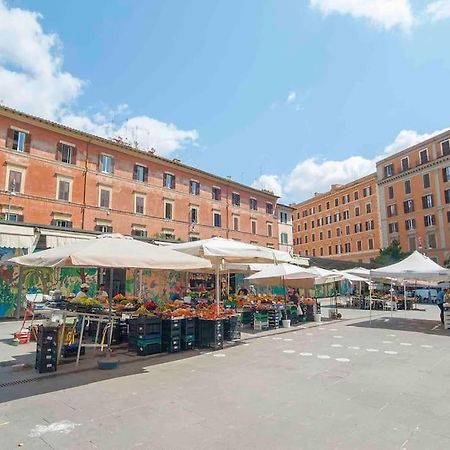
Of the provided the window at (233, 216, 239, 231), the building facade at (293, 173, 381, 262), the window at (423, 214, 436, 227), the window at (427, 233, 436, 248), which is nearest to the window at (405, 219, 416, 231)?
the window at (423, 214, 436, 227)

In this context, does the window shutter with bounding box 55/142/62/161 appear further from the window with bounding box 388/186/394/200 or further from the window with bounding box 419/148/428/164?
the window with bounding box 388/186/394/200

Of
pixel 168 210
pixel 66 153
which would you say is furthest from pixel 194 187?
pixel 66 153

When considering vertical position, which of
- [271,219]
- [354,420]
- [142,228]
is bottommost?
[354,420]

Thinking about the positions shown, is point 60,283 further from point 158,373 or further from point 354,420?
point 354,420

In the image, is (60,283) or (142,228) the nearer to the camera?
(60,283)

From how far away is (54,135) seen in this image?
89.0 feet

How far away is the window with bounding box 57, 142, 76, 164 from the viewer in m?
27.4

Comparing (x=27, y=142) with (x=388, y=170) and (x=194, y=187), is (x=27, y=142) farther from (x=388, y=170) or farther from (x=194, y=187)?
(x=388, y=170)

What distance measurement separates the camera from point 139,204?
31703mm

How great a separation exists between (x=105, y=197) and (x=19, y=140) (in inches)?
290

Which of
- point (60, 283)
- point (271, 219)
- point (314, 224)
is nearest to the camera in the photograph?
point (60, 283)

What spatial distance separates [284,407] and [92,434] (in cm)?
232

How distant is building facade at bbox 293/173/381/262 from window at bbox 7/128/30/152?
149 ft

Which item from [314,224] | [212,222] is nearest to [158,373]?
[212,222]
